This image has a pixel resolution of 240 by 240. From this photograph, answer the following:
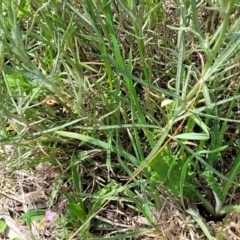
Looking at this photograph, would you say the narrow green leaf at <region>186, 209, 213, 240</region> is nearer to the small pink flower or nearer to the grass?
the grass

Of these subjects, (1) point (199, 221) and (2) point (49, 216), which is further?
(2) point (49, 216)

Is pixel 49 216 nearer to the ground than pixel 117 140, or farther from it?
nearer to the ground

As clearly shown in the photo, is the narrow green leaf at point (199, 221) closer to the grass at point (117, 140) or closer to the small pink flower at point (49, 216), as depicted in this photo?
the grass at point (117, 140)

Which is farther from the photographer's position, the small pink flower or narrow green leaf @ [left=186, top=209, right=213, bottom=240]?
the small pink flower

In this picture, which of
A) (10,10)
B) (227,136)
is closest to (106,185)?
(227,136)

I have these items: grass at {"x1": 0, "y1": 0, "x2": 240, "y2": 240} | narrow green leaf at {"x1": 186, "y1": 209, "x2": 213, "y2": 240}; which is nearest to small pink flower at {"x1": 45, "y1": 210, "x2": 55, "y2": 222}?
grass at {"x1": 0, "y1": 0, "x2": 240, "y2": 240}

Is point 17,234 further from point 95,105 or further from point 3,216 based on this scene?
point 95,105

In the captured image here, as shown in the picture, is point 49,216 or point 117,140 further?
point 49,216

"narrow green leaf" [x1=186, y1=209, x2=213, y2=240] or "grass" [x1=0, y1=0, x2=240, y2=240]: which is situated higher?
"grass" [x1=0, y1=0, x2=240, y2=240]

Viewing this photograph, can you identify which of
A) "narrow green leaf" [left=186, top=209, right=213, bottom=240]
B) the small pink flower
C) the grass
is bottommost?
"narrow green leaf" [left=186, top=209, right=213, bottom=240]
